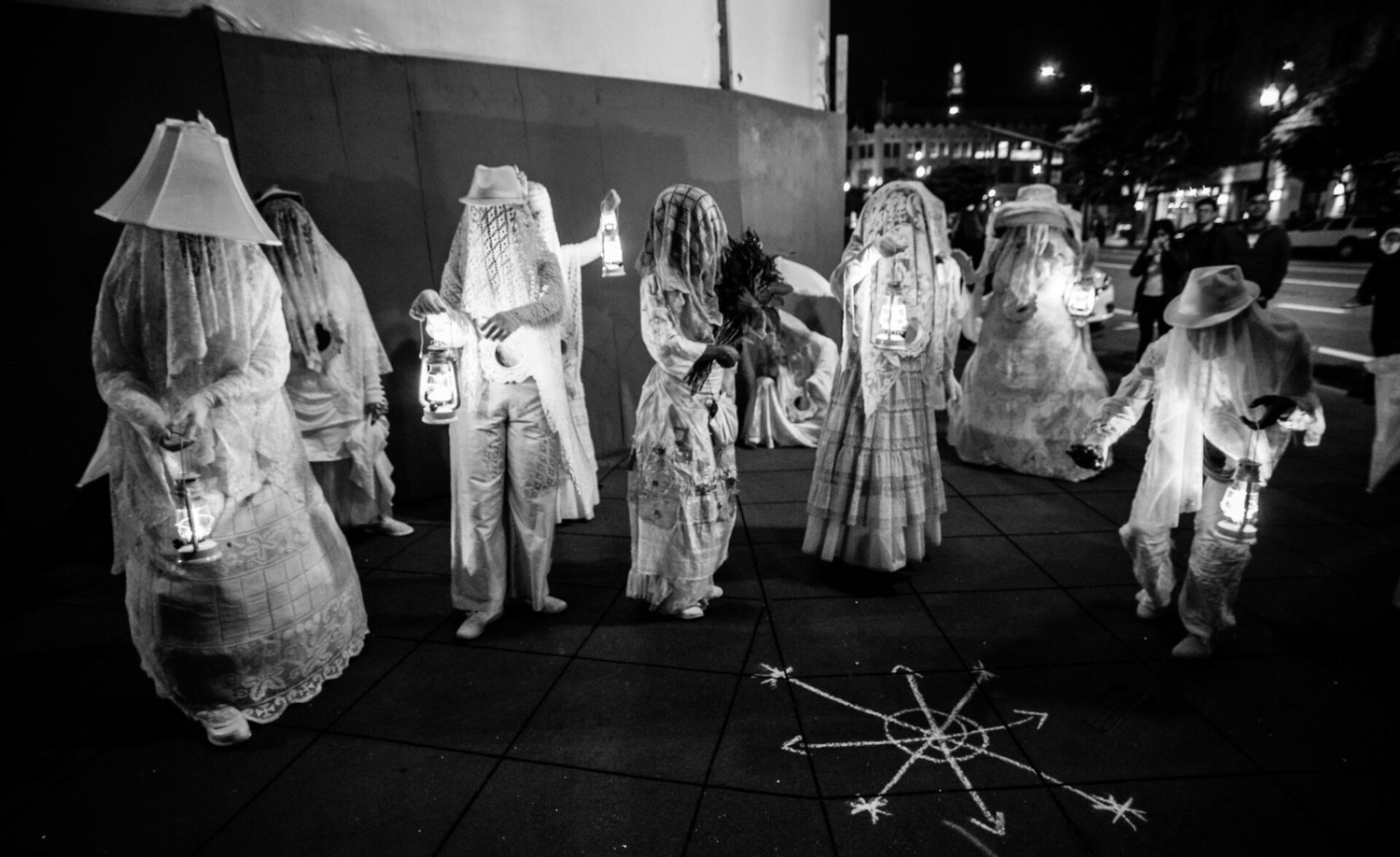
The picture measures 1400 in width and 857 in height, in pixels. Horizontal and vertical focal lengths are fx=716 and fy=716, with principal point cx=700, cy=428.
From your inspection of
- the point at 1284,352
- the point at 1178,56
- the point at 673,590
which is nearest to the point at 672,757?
the point at 673,590

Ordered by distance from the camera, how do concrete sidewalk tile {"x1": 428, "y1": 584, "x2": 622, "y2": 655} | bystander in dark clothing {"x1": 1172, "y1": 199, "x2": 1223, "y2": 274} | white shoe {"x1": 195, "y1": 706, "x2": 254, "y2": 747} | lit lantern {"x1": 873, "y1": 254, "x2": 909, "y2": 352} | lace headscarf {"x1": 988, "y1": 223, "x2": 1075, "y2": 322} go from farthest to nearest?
bystander in dark clothing {"x1": 1172, "y1": 199, "x2": 1223, "y2": 274}
lace headscarf {"x1": 988, "y1": 223, "x2": 1075, "y2": 322}
lit lantern {"x1": 873, "y1": 254, "x2": 909, "y2": 352}
concrete sidewalk tile {"x1": 428, "y1": 584, "x2": 622, "y2": 655}
white shoe {"x1": 195, "y1": 706, "x2": 254, "y2": 747}

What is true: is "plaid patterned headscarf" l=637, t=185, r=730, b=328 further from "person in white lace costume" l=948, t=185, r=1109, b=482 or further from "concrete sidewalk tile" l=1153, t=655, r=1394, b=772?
"person in white lace costume" l=948, t=185, r=1109, b=482

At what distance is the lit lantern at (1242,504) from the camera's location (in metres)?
3.09

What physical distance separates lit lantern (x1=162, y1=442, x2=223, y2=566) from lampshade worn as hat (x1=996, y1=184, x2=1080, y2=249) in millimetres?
5704

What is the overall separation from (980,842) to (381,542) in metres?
4.09

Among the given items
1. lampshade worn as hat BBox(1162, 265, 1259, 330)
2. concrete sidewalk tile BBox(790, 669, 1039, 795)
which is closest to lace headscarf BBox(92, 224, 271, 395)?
concrete sidewalk tile BBox(790, 669, 1039, 795)

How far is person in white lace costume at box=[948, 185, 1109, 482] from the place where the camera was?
5797 millimetres

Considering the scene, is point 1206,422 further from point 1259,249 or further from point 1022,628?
point 1259,249

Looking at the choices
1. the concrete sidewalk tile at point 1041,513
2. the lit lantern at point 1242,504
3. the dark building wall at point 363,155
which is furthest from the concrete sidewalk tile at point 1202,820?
the dark building wall at point 363,155

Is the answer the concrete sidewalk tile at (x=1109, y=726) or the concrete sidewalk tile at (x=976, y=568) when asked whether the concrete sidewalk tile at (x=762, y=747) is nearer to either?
the concrete sidewalk tile at (x=1109, y=726)

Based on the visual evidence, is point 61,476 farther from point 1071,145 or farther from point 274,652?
point 1071,145

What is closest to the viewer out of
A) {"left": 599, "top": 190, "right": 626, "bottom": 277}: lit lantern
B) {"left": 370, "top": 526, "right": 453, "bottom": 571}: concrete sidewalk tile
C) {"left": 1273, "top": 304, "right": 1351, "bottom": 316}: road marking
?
{"left": 370, "top": 526, "right": 453, "bottom": 571}: concrete sidewalk tile

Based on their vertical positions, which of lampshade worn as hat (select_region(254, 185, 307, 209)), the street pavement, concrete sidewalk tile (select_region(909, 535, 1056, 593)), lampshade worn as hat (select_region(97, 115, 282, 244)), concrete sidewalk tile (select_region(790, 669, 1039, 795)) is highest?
lampshade worn as hat (select_region(254, 185, 307, 209))

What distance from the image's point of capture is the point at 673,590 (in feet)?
12.5
